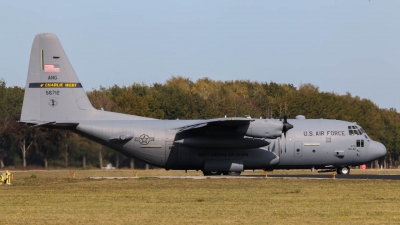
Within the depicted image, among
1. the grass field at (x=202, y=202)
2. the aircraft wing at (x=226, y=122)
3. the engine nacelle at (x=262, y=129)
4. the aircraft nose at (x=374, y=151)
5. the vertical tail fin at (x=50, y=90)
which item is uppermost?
the vertical tail fin at (x=50, y=90)

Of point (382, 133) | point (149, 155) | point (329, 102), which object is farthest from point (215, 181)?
point (382, 133)

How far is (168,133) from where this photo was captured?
37.4m

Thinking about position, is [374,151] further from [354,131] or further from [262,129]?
[262,129]

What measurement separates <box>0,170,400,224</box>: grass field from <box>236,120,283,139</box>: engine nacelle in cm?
304

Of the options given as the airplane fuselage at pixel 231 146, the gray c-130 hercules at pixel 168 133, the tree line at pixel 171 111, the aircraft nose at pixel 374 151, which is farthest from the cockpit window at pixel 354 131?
the tree line at pixel 171 111

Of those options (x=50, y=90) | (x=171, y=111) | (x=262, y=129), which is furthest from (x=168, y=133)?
(x=171, y=111)

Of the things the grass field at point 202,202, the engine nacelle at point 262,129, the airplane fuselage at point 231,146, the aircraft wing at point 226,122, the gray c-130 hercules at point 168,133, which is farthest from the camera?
the airplane fuselage at point 231,146

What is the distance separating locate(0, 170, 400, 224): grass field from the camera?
1877 cm

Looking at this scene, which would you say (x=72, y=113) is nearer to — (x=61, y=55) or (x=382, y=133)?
(x=61, y=55)

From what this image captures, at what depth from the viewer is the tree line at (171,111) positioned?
4581 cm

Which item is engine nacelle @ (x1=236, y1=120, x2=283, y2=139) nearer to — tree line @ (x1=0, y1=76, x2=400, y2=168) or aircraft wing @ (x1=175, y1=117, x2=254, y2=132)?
aircraft wing @ (x1=175, y1=117, x2=254, y2=132)

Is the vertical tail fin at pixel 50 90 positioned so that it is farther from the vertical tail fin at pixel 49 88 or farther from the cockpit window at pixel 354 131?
the cockpit window at pixel 354 131

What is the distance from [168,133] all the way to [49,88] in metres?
7.21

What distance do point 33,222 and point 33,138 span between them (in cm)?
2996
